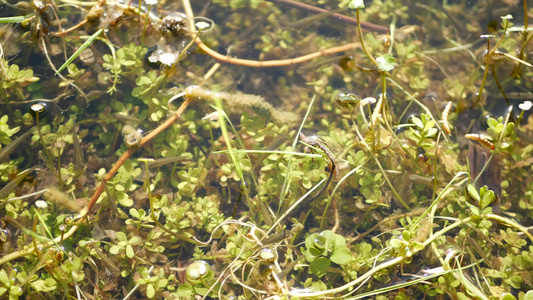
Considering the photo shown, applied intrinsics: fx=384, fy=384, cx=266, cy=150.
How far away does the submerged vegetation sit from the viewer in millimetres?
2061

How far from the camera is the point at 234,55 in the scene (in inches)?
107

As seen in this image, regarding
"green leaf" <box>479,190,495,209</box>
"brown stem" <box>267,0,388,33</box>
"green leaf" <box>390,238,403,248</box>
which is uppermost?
"brown stem" <box>267,0,388,33</box>

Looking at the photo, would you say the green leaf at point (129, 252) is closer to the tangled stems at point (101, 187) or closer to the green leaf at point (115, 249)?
the green leaf at point (115, 249)

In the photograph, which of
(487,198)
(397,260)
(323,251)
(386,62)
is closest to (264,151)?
(323,251)

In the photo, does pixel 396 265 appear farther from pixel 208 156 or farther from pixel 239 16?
pixel 239 16

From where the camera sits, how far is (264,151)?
2.11 meters

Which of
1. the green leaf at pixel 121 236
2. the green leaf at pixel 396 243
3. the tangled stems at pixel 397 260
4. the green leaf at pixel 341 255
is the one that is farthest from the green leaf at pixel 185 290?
the green leaf at pixel 396 243

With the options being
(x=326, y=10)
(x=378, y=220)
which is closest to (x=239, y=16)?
(x=326, y=10)

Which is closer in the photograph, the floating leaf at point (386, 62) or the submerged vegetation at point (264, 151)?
the floating leaf at point (386, 62)

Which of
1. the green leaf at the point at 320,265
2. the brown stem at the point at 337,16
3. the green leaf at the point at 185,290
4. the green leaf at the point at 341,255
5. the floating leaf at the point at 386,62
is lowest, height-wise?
the green leaf at the point at 185,290

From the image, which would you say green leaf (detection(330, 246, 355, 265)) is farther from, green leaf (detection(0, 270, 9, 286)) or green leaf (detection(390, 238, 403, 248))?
green leaf (detection(0, 270, 9, 286))

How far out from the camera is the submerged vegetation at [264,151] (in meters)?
2.06

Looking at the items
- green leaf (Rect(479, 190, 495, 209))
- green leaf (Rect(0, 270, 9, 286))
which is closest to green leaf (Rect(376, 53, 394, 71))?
green leaf (Rect(479, 190, 495, 209))

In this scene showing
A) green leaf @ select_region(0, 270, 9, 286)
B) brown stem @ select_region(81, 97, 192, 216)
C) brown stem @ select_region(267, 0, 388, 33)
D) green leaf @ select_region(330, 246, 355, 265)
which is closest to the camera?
green leaf @ select_region(0, 270, 9, 286)
